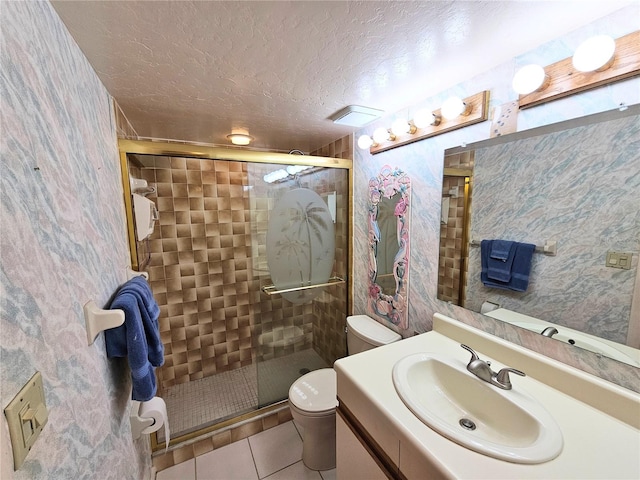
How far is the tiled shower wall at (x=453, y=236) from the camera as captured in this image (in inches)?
50.0

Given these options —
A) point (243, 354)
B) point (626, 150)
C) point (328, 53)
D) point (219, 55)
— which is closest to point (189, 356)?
point (243, 354)

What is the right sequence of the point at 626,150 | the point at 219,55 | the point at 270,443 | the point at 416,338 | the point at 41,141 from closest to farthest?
1. the point at 41,141
2. the point at 626,150
3. the point at 219,55
4. the point at 416,338
5. the point at 270,443

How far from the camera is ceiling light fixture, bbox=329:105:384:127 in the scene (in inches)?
58.8

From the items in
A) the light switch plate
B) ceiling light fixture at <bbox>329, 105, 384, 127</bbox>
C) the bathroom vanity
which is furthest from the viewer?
ceiling light fixture at <bbox>329, 105, 384, 127</bbox>

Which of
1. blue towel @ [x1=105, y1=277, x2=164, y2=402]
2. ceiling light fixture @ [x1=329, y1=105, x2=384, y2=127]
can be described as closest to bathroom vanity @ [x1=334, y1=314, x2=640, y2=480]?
blue towel @ [x1=105, y1=277, x2=164, y2=402]

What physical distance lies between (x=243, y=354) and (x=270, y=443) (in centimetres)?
91

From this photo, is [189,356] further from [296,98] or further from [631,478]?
[631,478]

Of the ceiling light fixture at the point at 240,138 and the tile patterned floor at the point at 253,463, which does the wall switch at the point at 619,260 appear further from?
the ceiling light fixture at the point at 240,138

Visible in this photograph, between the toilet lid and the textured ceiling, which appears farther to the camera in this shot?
the toilet lid

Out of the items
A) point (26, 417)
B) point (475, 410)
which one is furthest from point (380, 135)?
point (26, 417)

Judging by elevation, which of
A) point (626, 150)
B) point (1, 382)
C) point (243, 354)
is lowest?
point (243, 354)

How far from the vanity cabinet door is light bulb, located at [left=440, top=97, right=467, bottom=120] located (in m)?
1.43

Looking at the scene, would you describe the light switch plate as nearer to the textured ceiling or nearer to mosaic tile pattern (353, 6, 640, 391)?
the textured ceiling

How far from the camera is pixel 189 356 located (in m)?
Answer: 2.35
